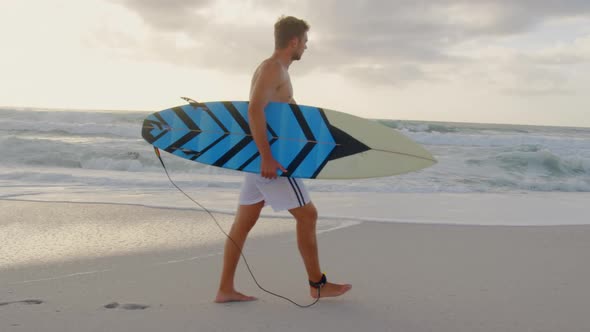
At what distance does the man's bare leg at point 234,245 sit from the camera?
2.57 m

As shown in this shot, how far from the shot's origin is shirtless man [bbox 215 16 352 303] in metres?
2.42

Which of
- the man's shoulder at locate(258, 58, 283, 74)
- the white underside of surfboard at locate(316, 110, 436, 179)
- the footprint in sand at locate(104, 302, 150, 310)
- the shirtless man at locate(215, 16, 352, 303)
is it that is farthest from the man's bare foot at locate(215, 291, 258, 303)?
the man's shoulder at locate(258, 58, 283, 74)

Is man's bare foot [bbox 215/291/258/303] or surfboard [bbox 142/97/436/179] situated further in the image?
surfboard [bbox 142/97/436/179]

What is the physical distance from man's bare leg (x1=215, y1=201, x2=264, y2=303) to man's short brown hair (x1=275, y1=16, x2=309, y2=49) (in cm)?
74

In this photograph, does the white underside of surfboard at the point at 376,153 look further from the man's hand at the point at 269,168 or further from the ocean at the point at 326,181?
the ocean at the point at 326,181

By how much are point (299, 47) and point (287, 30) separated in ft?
0.30

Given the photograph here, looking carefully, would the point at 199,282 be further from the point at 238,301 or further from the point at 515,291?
the point at 515,291

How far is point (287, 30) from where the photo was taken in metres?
2.50

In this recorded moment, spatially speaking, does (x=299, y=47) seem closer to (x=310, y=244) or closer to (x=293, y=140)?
(x=293, y=140)

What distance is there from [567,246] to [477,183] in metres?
5.16

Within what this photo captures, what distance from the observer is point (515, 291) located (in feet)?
9.32

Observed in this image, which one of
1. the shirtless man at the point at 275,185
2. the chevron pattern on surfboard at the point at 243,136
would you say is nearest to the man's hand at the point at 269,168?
the shirtless man at the point at 275,185

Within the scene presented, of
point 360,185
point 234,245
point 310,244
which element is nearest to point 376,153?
point 310,244

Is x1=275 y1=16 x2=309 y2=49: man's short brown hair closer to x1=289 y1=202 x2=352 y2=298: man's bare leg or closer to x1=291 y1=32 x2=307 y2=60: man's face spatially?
x1=291 y1=32 x2=307 y2=60: man's face
